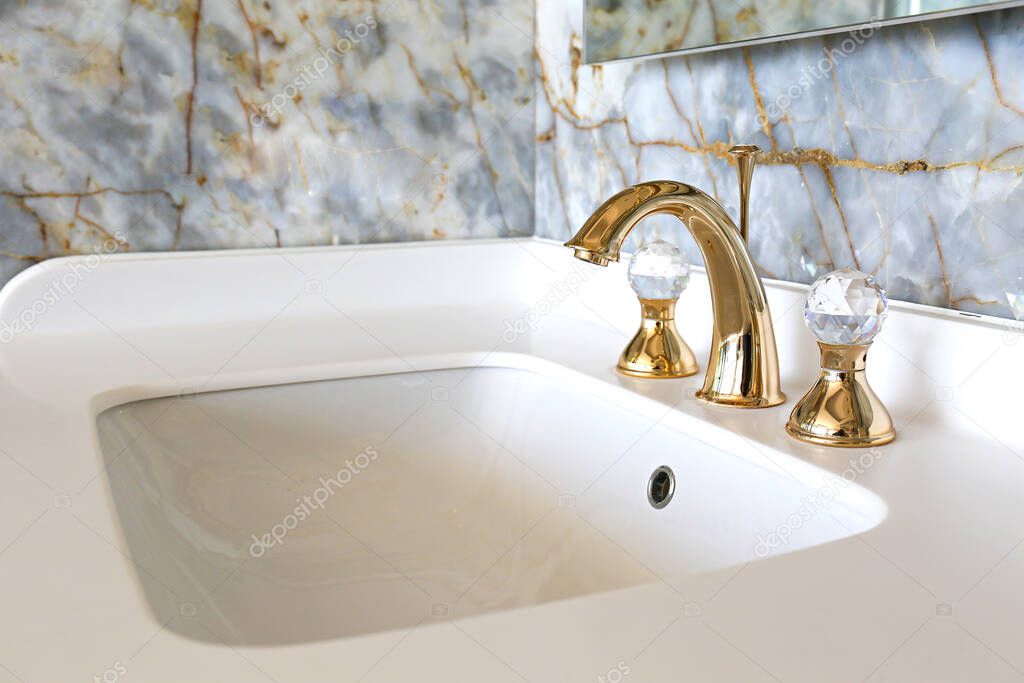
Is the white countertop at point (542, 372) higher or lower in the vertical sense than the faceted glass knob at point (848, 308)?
lower

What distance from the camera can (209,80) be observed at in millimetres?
1165

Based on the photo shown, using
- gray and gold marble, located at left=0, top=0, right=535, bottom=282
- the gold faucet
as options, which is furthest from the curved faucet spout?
gray and gold marble, located at left=0, top=0, right=535, bottom=282

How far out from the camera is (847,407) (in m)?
0.71

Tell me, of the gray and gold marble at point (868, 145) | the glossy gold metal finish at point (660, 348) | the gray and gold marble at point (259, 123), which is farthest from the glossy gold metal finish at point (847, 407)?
the gray and gold marble at point (259, 123)

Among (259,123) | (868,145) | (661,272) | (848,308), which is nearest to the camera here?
(848,308)

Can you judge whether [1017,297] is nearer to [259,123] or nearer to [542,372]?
[542,372]

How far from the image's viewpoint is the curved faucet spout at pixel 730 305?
0.77 meters

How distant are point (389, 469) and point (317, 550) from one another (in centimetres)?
14

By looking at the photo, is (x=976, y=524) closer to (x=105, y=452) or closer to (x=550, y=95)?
(x=105, y=452)

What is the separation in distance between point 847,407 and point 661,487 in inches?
6.9

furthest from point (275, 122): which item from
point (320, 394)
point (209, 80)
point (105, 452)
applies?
point (105, 452)

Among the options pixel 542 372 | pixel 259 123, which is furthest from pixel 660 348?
pixel 259 123

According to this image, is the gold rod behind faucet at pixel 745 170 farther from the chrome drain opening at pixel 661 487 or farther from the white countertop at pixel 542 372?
the chrome drain opening at pixel 661 487

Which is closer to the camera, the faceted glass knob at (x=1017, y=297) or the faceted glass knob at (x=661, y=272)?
the faceted glass knob at (x=1017, y=297)
